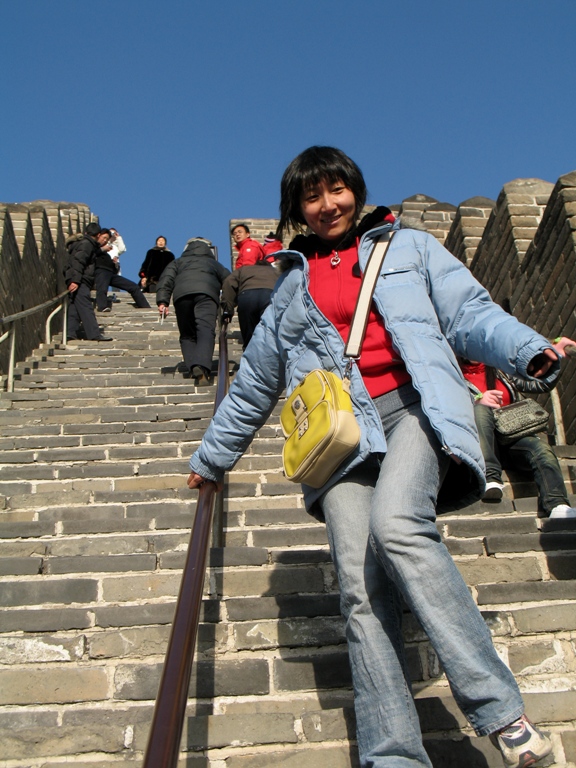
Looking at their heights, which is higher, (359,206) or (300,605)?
(359,206)

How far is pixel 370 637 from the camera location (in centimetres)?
210

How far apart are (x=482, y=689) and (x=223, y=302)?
6.37 meters

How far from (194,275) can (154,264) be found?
8.00m

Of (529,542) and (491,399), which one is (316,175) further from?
(491,399)

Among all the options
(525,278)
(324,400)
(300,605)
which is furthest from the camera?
(525,278)

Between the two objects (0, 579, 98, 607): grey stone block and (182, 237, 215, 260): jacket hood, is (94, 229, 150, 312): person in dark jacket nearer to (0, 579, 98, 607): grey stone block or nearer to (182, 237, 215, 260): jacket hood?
(182, 237, 215, 260): jacket hood

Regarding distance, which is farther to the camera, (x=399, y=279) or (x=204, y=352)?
(x=204, y=352)

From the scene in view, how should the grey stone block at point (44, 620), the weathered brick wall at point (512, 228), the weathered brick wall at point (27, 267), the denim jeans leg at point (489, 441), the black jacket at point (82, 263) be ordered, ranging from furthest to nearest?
the black jacket at point (82, 263), the weathered brick wall at point (27, 267), the weathered brick wall at point (512, 228), the denim jeans leg at point (489, 441), the grey stone block at point (44, 620)

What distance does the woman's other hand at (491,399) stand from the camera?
17.3ft

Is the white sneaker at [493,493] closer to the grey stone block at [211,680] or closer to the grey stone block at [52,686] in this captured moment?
the grey stone block at [211,680]

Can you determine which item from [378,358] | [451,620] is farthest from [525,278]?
[451,620]

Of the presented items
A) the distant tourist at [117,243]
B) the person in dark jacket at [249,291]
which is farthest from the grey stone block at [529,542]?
the distant tourist at [117,243]

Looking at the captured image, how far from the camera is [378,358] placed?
2434 millimetres

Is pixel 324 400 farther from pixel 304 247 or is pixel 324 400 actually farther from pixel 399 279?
pixel 304 247
